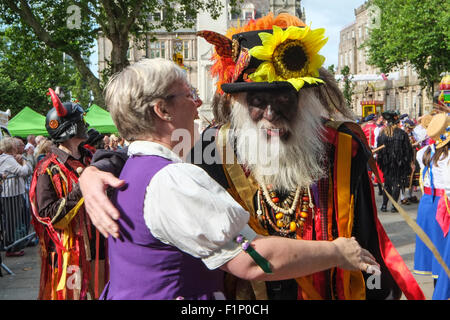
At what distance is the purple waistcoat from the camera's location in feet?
5.11

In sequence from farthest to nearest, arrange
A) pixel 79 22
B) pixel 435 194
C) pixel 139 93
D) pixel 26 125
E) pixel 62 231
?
pixel 79 22, pixel 26 125, pixel 435 194, pixel 62 231, pixel 139 93

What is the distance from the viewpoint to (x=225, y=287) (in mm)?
2176

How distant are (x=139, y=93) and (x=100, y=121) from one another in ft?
44.5

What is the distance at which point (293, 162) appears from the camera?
2.30m

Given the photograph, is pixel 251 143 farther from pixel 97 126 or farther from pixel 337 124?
pixel 97 126

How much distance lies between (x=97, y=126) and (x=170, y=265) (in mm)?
13381

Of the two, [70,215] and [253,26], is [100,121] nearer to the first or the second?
[70,215]

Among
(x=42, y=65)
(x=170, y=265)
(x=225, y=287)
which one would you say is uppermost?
(x=42, y=65)

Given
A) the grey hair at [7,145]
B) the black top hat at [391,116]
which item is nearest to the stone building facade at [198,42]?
the black top hat at [391,116]

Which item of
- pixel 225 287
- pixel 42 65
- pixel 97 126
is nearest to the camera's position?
pixel 225 287

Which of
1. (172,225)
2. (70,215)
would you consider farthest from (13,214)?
(172,225)

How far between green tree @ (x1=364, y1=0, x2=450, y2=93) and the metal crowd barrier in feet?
80.3

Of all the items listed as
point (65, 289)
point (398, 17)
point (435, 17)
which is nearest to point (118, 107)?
point (65, 289)

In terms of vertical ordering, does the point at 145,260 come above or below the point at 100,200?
below
